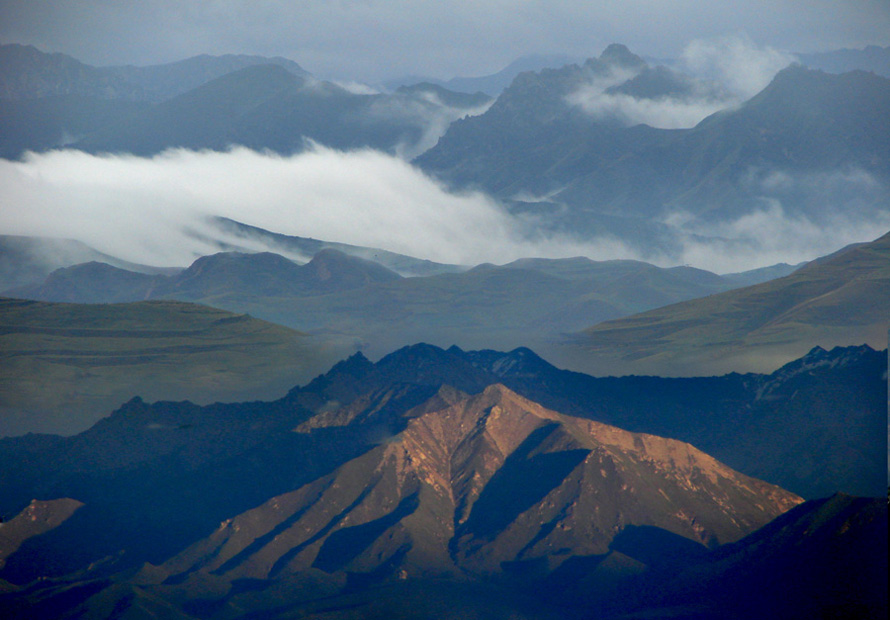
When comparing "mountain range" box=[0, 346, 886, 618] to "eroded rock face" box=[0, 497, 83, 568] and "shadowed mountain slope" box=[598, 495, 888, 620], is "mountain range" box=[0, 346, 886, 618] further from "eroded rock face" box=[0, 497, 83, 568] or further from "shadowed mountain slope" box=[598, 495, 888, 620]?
"shadowed mountain slope" box=[598, 495, 888, 620]

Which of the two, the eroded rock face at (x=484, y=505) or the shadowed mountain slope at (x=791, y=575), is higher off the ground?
the eroded rock face at (x=484, y=505)

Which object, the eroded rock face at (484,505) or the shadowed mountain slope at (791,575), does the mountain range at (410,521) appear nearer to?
the eroded rock face at (484,505)

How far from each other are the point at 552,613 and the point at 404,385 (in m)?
63.2

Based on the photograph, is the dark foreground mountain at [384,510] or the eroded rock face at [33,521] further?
the eroded rock face at [33,521]

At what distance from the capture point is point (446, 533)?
16088cm

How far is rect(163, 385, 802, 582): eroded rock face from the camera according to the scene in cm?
15362

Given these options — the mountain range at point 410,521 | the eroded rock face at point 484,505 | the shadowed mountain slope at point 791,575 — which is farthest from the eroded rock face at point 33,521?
the shadowed mountain slope at point 791,575

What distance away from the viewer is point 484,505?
167000mm

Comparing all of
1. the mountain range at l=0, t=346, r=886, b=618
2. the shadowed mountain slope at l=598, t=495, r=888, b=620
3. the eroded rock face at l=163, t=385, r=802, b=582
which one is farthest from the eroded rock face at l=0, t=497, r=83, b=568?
the shadowed mountain slope at l=598, t=495, r=888, b=620

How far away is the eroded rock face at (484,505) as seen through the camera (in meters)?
154

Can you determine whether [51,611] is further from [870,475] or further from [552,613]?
[870,475]

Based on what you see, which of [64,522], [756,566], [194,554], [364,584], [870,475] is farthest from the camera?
[870,475]

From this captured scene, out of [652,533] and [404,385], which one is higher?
[404,385]

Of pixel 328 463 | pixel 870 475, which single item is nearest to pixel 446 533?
pixel 328 463
